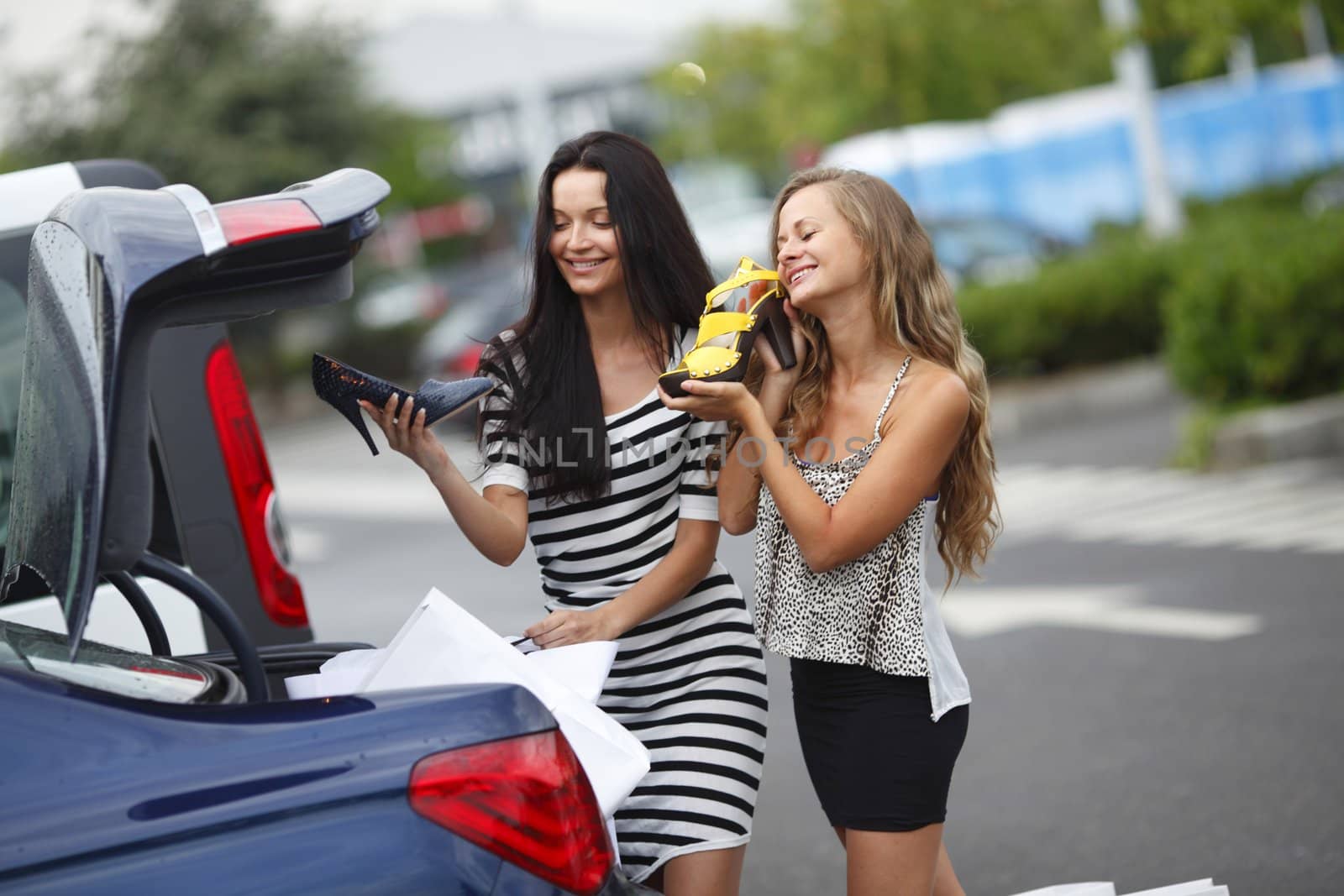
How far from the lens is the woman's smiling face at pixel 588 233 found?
302 centimetres

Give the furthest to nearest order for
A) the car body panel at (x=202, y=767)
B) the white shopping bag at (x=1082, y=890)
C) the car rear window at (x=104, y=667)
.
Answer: the white shopping bag at (x=1082, y=890)
the car rear window at (x=104, y=667)
the car body panel at (x=202, y=767)

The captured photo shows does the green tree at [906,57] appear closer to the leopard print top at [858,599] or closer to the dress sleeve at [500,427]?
the dress sleeve at [500,427]

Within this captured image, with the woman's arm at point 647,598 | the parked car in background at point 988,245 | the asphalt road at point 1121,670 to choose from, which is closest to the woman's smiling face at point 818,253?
the woman's arm at point 647,598

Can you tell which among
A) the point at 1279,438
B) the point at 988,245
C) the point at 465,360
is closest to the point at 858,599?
the point at 1279,438

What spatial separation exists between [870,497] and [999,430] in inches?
394

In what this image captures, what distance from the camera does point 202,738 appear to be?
6.82 ft

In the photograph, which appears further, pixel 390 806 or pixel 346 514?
pixel 346 514

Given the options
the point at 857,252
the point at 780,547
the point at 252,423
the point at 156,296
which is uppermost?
the point at 156,296

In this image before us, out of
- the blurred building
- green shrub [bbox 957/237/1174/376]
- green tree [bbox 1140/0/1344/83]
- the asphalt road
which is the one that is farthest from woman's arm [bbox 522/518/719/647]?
the blurred building

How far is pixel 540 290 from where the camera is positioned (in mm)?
3135

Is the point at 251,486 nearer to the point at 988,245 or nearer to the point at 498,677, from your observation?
the point at 498,677

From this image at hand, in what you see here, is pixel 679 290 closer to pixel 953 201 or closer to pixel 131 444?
pixel 131 444

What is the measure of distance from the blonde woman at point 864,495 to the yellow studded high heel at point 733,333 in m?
0.02

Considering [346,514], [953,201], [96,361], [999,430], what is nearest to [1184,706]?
[96,361]
